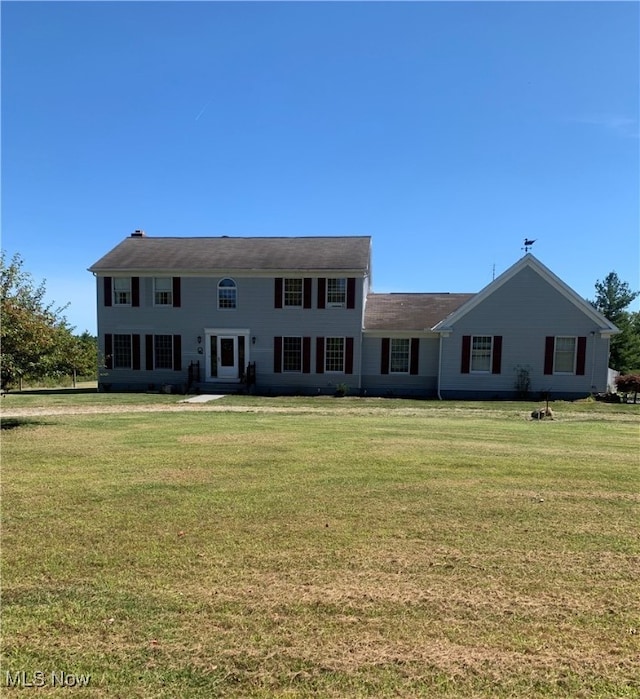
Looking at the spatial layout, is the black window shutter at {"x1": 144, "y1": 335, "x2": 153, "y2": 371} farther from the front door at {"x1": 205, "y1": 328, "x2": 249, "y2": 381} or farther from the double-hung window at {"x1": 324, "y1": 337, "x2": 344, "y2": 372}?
the double-hung window at {"x1": 324, "y1": 337, "x2": 344, "y2": 372}

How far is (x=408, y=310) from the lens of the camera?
2425 centimetres

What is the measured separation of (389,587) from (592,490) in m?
3.71

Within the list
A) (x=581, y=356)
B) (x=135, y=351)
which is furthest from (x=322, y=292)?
(x=581, y=356)

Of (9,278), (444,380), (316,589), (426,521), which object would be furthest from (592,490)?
(444,380)

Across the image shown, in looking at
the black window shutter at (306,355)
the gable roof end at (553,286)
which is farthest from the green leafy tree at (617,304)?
the black window shutter at (306,355)

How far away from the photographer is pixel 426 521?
4.86 meters

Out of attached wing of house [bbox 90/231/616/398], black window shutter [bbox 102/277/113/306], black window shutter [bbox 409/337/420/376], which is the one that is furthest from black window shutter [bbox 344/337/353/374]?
black window shutter [bbox 102/277/113/306]

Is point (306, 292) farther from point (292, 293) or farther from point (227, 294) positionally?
point (227, 294)

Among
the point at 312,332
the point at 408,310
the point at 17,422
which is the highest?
the point at 408,310

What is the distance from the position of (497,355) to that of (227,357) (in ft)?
40.3

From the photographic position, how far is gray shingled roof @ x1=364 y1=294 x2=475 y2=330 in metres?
22.6

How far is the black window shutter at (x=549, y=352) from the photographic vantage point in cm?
2088

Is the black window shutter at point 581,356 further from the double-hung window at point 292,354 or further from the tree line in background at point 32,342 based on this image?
the tree line in background at point 32,342

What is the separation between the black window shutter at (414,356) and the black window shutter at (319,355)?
4076 millimetres
